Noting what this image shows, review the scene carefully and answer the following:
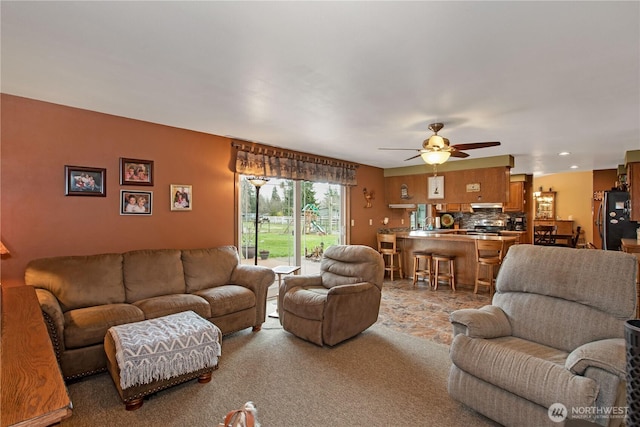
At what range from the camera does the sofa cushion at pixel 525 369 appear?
1679 millimetres

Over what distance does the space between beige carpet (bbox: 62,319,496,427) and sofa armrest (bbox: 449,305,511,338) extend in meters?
0.55

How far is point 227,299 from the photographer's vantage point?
11.2 ft

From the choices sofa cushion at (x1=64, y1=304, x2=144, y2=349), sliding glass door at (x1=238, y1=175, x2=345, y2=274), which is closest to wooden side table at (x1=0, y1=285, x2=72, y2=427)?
sofa cushion at (x1=64, y1=304, x2=144, y2=349)

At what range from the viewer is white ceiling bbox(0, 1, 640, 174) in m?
1.72

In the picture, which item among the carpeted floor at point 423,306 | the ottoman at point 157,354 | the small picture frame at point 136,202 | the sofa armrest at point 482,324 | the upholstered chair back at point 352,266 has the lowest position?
the carpeted floor at point 423,306

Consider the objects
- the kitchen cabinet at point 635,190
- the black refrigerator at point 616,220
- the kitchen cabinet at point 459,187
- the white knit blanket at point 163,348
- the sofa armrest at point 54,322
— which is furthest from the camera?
the black refrigerator at point 616,220

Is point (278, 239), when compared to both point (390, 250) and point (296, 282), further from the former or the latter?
point (390, 250)

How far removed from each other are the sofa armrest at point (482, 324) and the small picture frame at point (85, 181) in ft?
12.0

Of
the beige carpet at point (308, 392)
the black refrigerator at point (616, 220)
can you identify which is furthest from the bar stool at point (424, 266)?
the black refrigerator at point (616, 220)

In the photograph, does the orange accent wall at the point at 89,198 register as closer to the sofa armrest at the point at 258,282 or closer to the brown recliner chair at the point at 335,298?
the sofa armrest at the point at 258,282

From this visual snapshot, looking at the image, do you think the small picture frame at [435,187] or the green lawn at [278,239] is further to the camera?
the small picture frame at [435,187]

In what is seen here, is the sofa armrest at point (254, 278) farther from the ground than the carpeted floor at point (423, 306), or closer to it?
farther from the ground

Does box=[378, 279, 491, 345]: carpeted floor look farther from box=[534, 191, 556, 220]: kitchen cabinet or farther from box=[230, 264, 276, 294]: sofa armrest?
box=[534, 191, 556, 220]: kitchen cabinet

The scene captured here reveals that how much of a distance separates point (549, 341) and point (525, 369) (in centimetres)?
60
